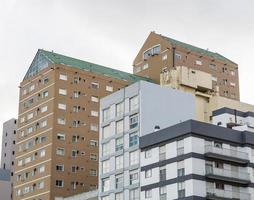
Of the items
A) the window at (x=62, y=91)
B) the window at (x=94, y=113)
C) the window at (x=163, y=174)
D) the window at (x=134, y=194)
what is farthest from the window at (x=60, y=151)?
the window at (x=163, y=174)

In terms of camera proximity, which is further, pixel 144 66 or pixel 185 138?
pixel 144 66

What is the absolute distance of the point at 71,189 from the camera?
423 ft

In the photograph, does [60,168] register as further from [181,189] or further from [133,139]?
[181,189]

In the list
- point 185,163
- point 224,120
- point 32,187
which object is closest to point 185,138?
point 185,163

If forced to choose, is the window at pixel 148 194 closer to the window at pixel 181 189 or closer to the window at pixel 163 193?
the window at pixel 163 193

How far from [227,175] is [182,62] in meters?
63.2

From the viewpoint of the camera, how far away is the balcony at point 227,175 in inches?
3440

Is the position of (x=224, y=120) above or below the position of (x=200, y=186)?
above

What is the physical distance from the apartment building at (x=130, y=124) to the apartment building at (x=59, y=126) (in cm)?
2462

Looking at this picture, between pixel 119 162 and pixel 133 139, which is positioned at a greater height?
pixel 133 139

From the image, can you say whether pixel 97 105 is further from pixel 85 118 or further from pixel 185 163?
pixel 185 163

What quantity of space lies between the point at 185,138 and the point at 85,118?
52.0 m

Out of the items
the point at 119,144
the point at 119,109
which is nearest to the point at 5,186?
the point at 119,109

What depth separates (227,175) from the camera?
8994cm
